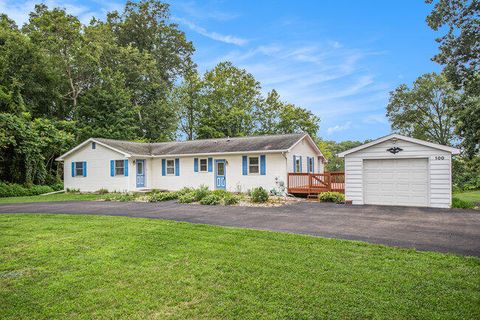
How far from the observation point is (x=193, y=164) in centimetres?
2102

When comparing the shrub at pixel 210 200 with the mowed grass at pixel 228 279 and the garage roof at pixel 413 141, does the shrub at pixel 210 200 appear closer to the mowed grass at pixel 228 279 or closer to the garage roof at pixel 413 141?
the garage roof at pixel 413 141

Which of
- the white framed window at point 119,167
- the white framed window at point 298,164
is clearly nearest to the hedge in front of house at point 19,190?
the white framed window at point 119,167

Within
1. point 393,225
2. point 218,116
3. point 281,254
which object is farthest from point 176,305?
point 218,116

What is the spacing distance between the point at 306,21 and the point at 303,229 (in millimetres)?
12332

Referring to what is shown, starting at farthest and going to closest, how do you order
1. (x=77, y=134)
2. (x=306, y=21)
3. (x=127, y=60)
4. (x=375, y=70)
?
(x=127, y=60)
(x=77, y=134)
(x=375, y=70)
(x=306, y=21)

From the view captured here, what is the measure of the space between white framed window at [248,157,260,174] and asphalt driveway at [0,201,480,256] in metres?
6.41

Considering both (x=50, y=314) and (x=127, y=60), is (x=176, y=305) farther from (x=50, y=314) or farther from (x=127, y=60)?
(x=127, y=60)

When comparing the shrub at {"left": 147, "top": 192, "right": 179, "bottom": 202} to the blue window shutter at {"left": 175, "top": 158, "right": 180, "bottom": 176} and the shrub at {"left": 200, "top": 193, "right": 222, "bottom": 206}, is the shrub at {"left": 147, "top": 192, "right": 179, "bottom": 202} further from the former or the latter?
the blue window shutter at {"left": 175, "top": 158, "right": 180, "bottom": 176}

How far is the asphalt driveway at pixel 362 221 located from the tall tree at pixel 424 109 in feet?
84.4

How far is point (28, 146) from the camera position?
21094mm

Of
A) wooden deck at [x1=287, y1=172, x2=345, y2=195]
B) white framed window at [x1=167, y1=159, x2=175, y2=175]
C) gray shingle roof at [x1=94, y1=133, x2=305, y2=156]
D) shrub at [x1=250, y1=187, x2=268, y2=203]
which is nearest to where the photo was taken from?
shrub at [x1=250, y1=187, x2=268, y2=203]

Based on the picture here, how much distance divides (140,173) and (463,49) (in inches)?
760

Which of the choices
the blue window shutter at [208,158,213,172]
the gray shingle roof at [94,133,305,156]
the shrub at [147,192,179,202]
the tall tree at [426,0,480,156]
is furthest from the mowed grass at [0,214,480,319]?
the blue window shutter at [208,158,213,172]

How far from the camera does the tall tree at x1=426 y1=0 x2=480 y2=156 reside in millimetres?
12727
